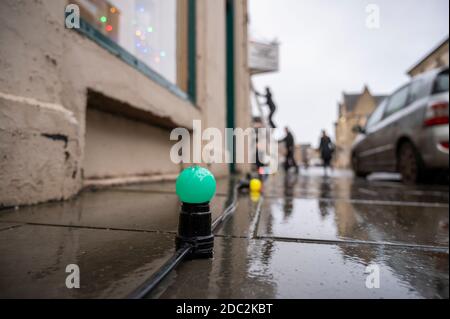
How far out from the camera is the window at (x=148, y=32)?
2.61m

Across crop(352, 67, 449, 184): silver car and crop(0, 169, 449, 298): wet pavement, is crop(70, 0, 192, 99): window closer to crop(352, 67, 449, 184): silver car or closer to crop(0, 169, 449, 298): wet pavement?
crop(0, 169, 449, 298): wet pavement

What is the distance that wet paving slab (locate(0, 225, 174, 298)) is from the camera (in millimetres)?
567

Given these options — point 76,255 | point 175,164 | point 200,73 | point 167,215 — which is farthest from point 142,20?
point 76,255

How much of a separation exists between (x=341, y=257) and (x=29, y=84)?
1697 millimetres

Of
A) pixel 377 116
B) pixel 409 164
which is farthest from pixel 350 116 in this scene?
pixel 409 164

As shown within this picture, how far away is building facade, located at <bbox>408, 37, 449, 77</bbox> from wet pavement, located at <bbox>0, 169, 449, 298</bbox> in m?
27.6

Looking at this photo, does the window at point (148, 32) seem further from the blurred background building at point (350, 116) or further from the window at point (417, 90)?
the blurred background building at point (350, 116)

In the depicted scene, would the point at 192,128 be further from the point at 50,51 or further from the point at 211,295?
the point at 211,295

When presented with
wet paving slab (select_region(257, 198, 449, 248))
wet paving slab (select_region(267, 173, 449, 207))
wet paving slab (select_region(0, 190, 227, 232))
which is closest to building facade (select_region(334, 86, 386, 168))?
wet paving slab (select_region(267, 173, 449, 207))

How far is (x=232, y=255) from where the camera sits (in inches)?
32.5

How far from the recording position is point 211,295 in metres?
0.58

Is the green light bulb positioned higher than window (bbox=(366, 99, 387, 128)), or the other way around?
window (bbox=(366, 99, 387, 128))

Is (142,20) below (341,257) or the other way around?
the other way around
